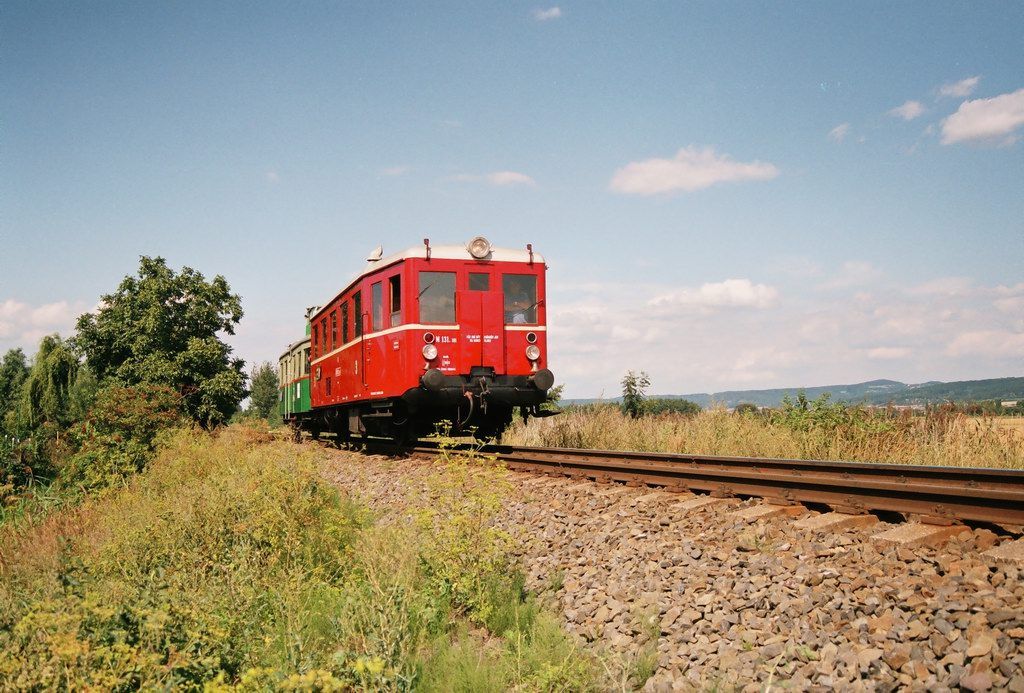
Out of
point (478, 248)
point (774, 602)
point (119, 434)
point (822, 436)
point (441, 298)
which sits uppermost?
point (478, 248)

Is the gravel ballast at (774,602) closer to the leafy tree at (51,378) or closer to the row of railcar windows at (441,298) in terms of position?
the row of railcar windows at (441,298)

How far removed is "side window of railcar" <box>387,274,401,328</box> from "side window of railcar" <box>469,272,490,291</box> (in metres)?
1.19

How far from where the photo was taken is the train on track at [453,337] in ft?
40.0

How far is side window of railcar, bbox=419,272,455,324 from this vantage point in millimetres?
12312

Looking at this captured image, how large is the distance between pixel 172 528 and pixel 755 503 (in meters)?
5.16

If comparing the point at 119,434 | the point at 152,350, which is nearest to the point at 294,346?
the point at 119,434

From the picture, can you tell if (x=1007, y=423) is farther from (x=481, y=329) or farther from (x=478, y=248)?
(x=478, y=248)

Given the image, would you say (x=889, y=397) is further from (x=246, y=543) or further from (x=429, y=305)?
(x=246, y=543)

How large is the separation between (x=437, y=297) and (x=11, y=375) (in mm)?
71679

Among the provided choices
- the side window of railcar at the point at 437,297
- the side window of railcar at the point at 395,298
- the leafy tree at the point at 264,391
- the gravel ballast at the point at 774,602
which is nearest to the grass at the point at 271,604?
the gravel ballast at the point at 774,602

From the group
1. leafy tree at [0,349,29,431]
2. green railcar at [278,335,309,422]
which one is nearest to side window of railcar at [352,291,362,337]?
green railcar at [278,335,309,422]

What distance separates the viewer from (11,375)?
226 feet

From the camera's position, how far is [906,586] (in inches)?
170

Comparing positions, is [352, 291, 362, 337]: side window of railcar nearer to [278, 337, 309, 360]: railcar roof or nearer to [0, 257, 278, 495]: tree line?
[278, 337, 309, 360]: railcar roof
